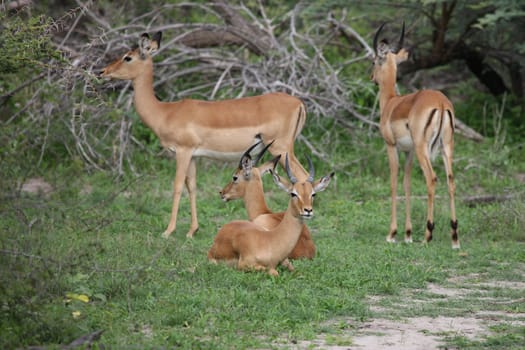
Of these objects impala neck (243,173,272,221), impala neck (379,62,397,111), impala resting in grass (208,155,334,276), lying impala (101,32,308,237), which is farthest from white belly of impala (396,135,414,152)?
impala resting in grass (208,155,334,276)

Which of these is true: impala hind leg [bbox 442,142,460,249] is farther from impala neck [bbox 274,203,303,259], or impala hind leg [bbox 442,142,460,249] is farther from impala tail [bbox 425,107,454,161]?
impala neck [bbox 274,203,303,259]

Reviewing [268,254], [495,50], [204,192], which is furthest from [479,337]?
[495,50]

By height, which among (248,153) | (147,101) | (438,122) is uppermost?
(147,101)

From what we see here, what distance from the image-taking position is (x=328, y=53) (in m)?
13.7

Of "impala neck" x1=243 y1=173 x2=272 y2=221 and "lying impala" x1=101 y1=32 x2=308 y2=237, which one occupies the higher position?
"lying impala" x1=101 y1=32 x2=308 y2=237

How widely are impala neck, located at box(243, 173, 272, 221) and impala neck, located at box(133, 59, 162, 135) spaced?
1.70m

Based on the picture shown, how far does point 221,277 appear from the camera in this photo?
20.8 ft

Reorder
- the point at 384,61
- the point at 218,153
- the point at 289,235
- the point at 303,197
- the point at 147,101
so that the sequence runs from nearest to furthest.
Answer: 1. the point at 303,197
2. the point at 289,235
3. the point at 218,153
4. the point at 147,101
5. the point at 384,61

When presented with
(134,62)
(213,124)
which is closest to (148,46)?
(134,62)

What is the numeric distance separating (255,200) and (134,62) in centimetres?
241

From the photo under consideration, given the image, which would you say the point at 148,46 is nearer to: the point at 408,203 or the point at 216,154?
the point at 216,154

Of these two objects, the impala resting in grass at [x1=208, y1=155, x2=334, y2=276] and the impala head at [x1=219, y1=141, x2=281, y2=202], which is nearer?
the impala resting in grass at [x1=208, y1=155, x2=334, y2=276]

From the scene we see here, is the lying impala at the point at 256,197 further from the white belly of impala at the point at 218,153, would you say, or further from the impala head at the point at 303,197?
the white belly of impala at the point at 218,153

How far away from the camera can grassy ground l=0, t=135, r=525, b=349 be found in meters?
4.82
